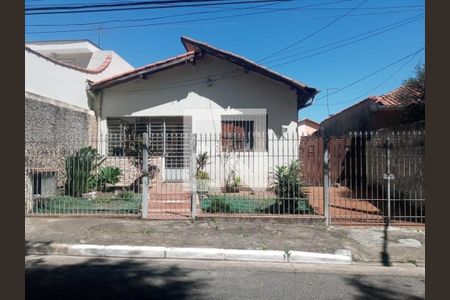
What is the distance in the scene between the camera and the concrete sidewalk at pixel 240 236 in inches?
275

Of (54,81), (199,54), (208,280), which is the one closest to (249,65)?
(199,54)

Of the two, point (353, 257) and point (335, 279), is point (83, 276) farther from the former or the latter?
point (353, 257)

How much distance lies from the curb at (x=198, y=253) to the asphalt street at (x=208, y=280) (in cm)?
19

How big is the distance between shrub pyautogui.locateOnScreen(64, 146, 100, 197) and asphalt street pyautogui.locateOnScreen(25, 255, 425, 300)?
3.87m

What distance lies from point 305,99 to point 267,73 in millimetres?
1904

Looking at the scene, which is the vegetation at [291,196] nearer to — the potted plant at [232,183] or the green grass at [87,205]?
the potted plant at [232,183]

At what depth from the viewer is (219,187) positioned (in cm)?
1255

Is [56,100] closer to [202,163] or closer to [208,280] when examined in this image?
[202,163]

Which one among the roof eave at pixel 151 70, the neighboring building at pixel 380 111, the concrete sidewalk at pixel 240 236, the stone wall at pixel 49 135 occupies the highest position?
the roof eave at pixel 151 70

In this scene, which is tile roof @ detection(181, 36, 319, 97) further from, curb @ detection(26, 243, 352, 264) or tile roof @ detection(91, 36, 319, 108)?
curb @ detection(26, 243, 352, 264)

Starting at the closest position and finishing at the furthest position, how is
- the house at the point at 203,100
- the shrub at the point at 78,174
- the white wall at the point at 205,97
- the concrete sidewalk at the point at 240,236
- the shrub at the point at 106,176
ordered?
the concrete sidewalk at the point at 240,236
the shrub at the point at 78,174
the shrub at the point at 106,176
the house at the point at 203,100
the white wall at the point at 205,97

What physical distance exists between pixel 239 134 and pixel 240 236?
6.12 meters

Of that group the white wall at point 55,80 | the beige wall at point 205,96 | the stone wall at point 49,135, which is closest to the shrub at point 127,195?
the stone wall at point 49,135

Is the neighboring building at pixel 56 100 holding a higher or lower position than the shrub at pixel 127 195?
higher
